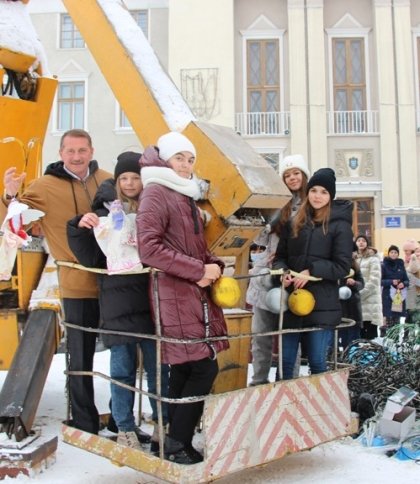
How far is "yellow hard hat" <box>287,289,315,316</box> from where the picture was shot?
12.4 feet

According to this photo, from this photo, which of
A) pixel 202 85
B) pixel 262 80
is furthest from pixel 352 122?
pixel 202 85

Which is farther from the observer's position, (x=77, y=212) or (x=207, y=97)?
(x=207, y=97)

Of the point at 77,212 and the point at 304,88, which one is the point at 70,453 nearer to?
the point at 77,212

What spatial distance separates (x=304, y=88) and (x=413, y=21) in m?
4.66

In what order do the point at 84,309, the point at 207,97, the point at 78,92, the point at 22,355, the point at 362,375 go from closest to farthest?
the point at 84,309
the point at 22,355
the point at 362,375
the point at 207,97
the point at 78,92

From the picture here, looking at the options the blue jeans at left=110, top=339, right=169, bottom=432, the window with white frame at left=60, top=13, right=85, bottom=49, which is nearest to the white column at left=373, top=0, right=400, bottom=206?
the window with white frame at left=60, top=13, right=85, bottom=49

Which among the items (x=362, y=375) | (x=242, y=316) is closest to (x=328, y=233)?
(x=242, y=316)

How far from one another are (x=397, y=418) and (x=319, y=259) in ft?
3.75

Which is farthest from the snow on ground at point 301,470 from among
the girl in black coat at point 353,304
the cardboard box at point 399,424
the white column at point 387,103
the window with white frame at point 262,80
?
the window with white frame at point 262,80

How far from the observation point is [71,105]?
23.7m

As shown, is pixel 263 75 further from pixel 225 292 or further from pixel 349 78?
pixel 225 292

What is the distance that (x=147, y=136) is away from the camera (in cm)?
417

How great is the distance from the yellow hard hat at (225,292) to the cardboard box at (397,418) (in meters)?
1.53

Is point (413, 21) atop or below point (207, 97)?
atop
